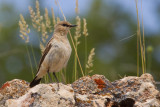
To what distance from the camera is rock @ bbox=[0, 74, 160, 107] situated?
3607 millimetres

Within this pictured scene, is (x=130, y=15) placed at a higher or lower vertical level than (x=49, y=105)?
lower

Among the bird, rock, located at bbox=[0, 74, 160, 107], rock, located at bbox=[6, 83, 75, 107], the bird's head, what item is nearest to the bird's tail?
the bird

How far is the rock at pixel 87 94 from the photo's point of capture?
3607mm

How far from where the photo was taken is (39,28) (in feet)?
19.4

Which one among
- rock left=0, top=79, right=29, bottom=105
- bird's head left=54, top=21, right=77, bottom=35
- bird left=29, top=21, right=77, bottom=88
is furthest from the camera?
bird's head left=54, top=21, right=77, bottom=35

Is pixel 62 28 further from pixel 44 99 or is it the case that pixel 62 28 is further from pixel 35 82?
Result: pixel 44 99

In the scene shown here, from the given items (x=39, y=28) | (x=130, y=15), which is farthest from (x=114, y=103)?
(x=130, y=15)

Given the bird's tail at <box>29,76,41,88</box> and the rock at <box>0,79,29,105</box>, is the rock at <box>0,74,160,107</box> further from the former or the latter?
the bird's tail at <box>29,76,41,88</box>

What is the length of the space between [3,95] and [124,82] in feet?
5.39

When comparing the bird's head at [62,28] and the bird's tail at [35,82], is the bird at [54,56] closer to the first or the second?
the bird's tail at [35,82]

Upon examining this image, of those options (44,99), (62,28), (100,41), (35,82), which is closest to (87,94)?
(44,99)

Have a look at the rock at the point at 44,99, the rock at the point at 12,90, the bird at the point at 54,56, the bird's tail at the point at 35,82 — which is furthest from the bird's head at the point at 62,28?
the rock at the point at 44,99

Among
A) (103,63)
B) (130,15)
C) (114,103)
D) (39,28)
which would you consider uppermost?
(39,28)

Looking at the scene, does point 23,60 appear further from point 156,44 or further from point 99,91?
point 99,91
